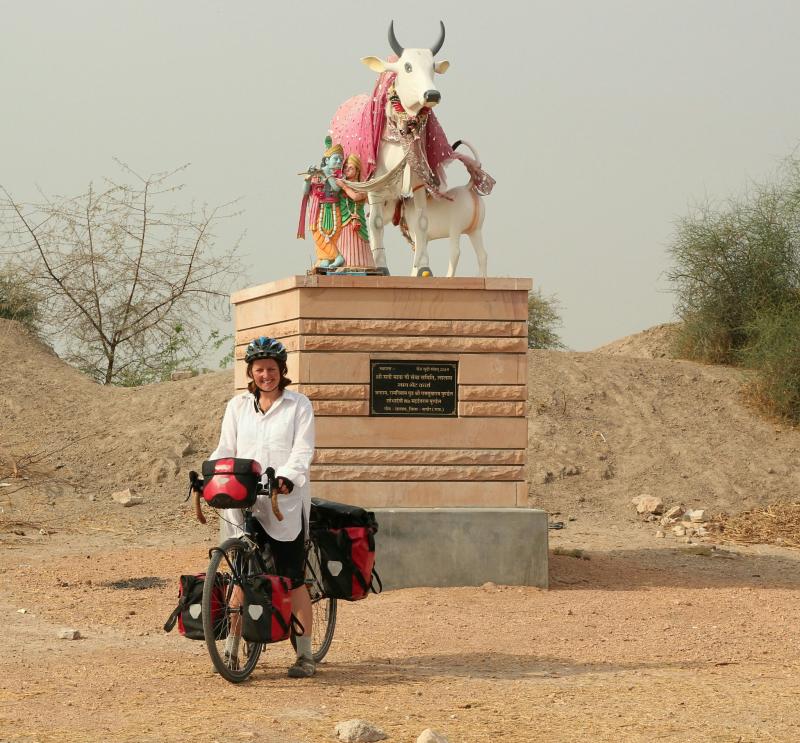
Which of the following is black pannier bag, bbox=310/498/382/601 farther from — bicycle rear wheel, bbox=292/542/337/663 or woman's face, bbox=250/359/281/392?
woman's face, bbox=250/359/281/392

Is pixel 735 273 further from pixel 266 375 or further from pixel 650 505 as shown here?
pixel 266 375

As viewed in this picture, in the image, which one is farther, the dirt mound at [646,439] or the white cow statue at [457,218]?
the dirt mound at [646,439]

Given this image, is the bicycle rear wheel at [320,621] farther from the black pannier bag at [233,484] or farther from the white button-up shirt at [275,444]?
the black pannier bag at [233,484]

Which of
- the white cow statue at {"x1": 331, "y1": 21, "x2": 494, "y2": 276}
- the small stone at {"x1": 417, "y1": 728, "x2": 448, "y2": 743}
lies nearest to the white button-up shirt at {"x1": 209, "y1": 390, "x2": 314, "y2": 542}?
the small stone at {"x1": 417, "y1": 728, "x2": 448, "y2": 743}

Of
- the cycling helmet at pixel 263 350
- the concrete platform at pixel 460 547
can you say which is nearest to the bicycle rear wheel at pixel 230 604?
the cycling helmet at pixel 263 350

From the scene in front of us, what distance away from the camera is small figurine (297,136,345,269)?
37.8 ft

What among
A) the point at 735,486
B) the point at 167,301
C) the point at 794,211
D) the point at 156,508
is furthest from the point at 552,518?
the point at 167,301

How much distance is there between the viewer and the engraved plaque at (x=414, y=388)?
10695mm

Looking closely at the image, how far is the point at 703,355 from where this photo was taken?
75.8ft

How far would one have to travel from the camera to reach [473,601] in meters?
10.1

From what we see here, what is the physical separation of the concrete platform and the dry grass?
218 inches

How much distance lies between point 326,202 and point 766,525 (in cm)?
816

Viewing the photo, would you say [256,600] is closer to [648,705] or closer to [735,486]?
[648,705]

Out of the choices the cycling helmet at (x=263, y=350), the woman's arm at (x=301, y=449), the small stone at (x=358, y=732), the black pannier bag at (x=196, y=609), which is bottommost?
the small stone at (x=358, y=732)
